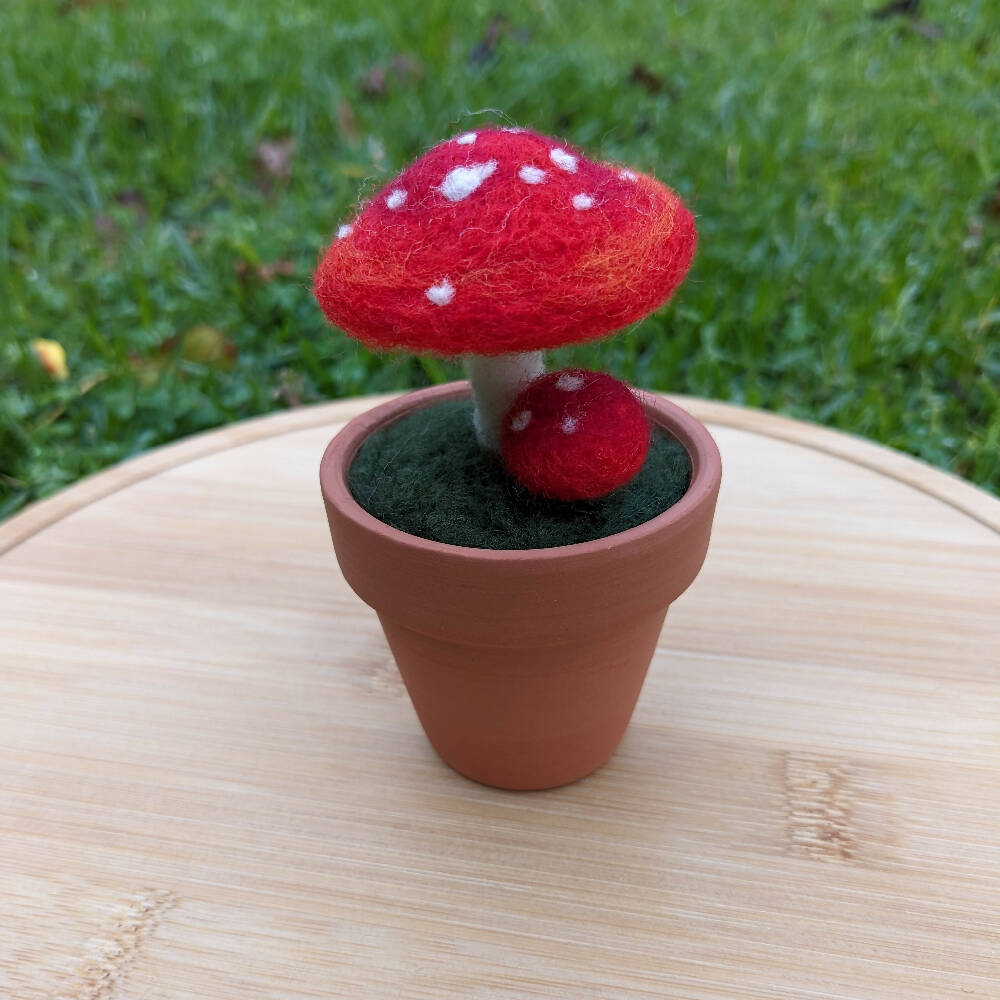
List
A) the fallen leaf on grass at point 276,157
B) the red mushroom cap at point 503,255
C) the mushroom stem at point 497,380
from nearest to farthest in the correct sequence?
1. the red mushroom cap at point 503,255
2. the mushroom stem at point 497,380
3. the fallen leaf on grass at point 276,157

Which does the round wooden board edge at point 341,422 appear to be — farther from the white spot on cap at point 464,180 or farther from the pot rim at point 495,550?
the white spot on cap at point 464,180

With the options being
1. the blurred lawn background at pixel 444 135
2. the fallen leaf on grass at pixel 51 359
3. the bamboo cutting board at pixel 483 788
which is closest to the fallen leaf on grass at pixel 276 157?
the blurred lawn background at pixel 444 135

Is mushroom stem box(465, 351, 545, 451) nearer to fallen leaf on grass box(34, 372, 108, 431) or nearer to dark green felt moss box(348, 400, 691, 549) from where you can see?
dark green felt moss box(348, 400, 691, 549)

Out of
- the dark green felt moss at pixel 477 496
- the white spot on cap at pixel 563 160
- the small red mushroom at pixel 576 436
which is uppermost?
the white spot on cap at pixel 563 160

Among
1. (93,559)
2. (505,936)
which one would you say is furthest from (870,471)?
(93,559)

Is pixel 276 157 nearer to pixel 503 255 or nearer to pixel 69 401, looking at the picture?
pixel 69 401

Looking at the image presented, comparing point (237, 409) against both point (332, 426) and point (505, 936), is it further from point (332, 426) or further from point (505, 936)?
point (505, 936)
